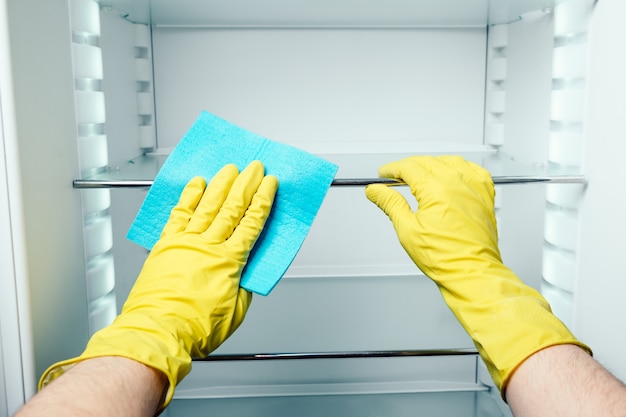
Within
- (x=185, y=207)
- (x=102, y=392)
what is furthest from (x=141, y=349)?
(x=185, y=207)

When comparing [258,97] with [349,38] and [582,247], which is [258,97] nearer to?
[349,38]

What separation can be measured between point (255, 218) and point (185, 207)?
5.9 inches

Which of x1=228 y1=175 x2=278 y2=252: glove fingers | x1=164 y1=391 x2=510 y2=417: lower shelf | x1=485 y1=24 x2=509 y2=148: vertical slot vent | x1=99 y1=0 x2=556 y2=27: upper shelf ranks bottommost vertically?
x1=164 y1=391 x2=510 y2=417: lower shelf

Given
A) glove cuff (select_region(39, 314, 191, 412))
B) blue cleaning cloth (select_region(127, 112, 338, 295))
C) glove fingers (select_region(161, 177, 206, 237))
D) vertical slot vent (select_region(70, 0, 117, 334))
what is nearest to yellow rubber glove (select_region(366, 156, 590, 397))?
blue cleaning cloth (select_region(127, 112, 338, 295))

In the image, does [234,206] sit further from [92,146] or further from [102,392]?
[102,392]

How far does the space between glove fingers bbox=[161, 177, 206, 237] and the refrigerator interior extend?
0.27 meters

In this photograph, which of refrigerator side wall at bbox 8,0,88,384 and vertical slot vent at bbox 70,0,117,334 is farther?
vertical slot vent at bbox 70,0,117,334

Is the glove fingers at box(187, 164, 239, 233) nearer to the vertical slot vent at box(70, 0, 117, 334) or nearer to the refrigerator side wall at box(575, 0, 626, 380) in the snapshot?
the vertical slot vent at box(70, 0, 117, 334)

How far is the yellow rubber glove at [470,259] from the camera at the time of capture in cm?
105

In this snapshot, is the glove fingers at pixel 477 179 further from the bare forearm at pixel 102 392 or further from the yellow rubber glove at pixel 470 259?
the bare forearm at pixel 102 392

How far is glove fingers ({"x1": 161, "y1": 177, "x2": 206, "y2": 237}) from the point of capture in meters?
1.25

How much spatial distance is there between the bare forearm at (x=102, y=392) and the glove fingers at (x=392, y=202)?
0.61 metres

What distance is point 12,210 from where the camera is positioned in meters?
1.03

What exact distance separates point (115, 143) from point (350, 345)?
Result: 95cm
